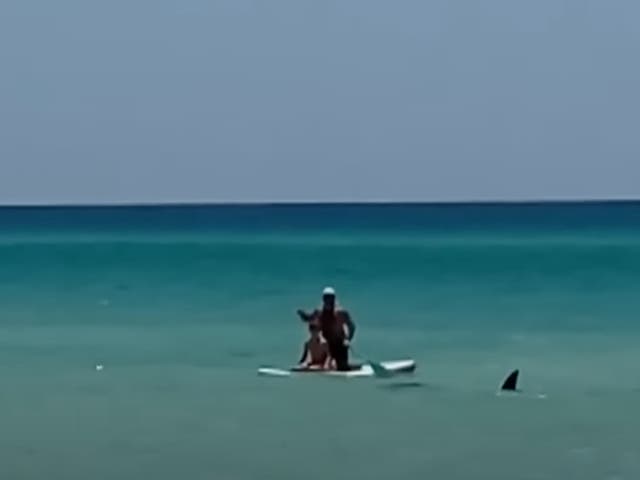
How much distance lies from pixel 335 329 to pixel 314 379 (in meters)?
0.50

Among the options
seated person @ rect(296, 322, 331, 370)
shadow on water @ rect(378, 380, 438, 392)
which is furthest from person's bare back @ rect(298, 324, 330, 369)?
shadow on water @ rect(378, 380, 438, 392)

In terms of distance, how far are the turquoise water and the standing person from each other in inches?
15.4

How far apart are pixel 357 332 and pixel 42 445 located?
36.1 ft

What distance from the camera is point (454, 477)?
12.6 meters

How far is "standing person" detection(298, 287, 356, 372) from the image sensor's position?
18.0 meters

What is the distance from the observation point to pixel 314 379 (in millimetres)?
18141

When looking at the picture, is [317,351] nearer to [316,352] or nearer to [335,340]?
[316,352]

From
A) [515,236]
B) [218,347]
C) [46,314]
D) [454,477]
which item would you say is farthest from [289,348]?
[515,236]

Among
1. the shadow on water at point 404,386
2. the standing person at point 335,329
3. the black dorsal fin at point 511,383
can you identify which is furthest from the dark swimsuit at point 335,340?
the black dorsal fin at point 511,383

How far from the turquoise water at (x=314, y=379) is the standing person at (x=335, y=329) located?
39 cm

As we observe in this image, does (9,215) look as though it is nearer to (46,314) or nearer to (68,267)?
(68,267)

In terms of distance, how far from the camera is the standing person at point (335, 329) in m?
18.0

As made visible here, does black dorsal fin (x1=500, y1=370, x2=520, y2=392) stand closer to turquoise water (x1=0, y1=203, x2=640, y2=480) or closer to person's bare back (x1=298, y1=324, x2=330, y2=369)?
turquoise water (x1=0, y1=203, x2=640, y2=480)

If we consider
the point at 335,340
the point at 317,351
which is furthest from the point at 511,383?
the point at 317,351
